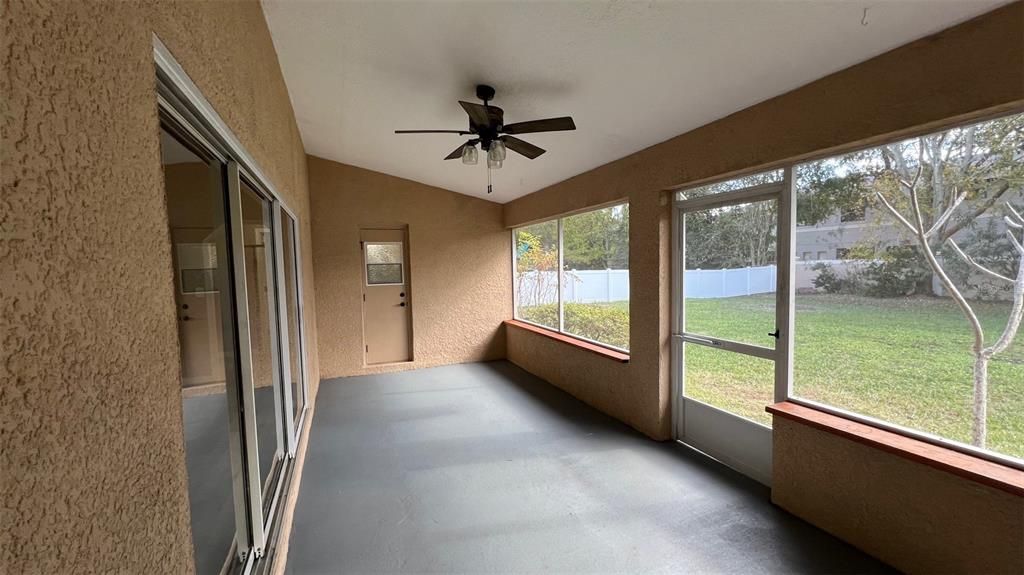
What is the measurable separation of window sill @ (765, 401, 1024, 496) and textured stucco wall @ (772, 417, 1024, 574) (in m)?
0.05

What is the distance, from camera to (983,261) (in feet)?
5.94

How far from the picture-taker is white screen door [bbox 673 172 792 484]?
2660 mm

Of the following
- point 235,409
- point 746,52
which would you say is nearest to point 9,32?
point 235,409

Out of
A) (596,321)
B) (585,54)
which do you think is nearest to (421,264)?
(596,321)

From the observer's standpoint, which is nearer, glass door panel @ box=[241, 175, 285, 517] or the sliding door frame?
the sliding door frame

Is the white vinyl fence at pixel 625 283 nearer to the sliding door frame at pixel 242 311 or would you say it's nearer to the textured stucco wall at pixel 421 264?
the textured stucco wall at pixel 421 264

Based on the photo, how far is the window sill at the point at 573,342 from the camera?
12.9 feet

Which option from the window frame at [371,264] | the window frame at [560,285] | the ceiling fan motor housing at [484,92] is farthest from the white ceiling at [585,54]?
the window frame at [371,264]

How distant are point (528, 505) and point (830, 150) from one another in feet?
8.63

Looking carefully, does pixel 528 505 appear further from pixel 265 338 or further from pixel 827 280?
pixel 827 280

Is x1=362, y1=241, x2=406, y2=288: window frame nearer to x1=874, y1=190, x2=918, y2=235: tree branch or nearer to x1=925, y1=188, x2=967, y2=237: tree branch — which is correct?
x1=874, y1=190, x2=918, y2=235: tree branch

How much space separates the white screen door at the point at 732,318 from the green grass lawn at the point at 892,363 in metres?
0.02

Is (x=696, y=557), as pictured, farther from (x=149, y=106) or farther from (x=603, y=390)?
(x=149, y=106)

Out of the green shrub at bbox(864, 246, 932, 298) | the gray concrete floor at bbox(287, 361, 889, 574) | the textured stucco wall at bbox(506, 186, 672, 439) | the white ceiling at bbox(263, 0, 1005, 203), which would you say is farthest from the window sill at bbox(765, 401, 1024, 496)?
the white ceiling at bbox(263, 0, 1005, 203)
